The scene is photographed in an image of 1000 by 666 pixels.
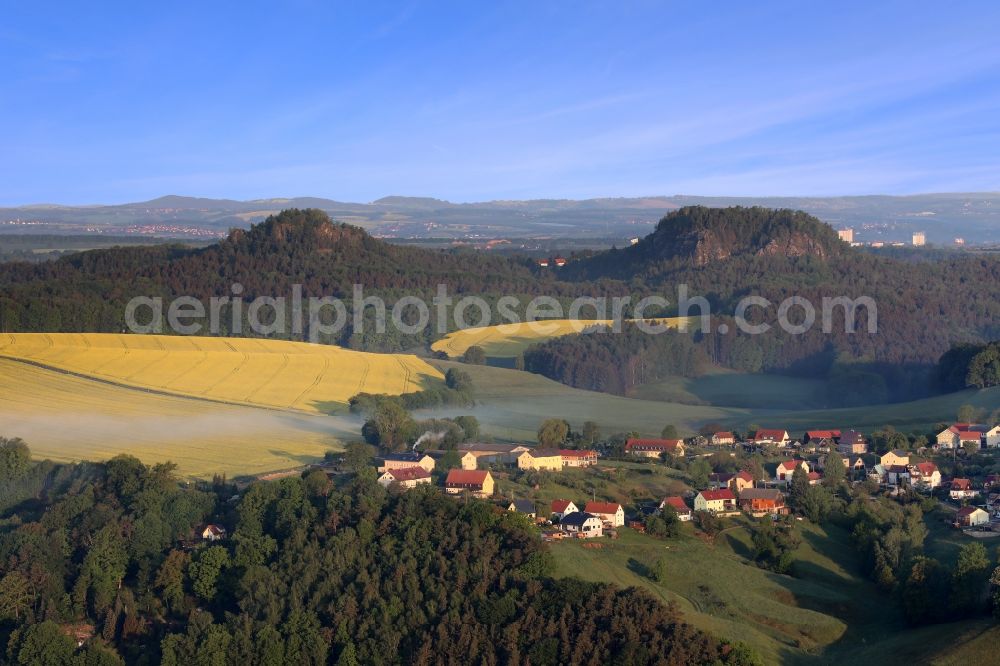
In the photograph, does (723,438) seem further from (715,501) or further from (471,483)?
(471,483)

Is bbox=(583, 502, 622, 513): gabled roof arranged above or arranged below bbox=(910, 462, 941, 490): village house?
above

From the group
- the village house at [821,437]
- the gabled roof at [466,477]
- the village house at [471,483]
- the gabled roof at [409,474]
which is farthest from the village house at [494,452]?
the village house at [821,437]

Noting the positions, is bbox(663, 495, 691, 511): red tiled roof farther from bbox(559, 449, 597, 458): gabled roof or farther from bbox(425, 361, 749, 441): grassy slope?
bbox(425, 361, 749, 441): grassy slope

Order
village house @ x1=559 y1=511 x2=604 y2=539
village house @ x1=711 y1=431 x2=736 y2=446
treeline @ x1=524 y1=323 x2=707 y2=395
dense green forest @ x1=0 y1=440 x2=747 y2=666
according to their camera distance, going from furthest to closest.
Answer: treeline @ x1=524 y1=323 x2=707 y2=395
village house @ x1=711 y1=431 x2=736 y2=446
village house @ x1=559 y1=511 x2=604 y2=539
dense green forest @ x1=0 y1=440 x2=747 y2=666

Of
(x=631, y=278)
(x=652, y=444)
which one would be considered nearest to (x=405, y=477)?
(x=652, y=444)

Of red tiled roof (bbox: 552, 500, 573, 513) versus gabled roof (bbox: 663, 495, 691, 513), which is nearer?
red tiled roof (bbox: 552, 500, 573, 513)

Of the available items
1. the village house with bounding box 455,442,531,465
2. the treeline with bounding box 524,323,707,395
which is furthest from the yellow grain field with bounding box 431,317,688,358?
the village house with bounding box 455,442,531,465

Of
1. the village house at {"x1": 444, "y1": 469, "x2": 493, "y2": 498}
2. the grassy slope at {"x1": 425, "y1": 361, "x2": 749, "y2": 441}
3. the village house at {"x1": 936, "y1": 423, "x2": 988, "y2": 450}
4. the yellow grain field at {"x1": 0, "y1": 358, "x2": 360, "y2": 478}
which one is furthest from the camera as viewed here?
the grassy slope at {"x1": 425, "y1": 361, "x2": 749, "y2": 441}
